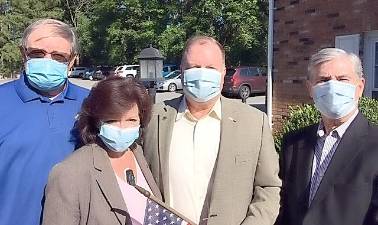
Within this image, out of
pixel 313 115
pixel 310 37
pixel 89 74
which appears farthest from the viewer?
pixel 89 74

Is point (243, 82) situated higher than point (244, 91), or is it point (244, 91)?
point (243, 82)

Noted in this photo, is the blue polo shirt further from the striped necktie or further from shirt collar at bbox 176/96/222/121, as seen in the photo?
the striped necktie

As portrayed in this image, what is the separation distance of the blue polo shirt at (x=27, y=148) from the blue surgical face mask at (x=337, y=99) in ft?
4.65

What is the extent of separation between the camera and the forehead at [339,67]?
9.64ft

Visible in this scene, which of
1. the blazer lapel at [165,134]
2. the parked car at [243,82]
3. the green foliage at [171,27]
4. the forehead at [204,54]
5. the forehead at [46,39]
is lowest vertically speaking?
the parked car at [243,82]

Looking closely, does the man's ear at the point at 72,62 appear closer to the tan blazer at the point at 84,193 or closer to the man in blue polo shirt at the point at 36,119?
the man in blue polo shirt at the point at 36,119

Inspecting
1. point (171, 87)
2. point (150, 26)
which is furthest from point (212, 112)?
point (150, 26)

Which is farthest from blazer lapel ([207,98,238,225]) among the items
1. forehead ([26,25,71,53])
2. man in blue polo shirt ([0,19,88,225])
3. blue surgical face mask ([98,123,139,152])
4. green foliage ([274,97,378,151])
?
green foliage ([274,97,378,151])

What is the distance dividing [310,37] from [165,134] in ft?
25.1

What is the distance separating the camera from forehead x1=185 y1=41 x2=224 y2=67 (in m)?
2.94

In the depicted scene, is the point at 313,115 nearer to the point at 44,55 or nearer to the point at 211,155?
the point at 211,155

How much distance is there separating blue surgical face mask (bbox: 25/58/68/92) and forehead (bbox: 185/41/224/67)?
716mm

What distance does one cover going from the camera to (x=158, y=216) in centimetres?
263

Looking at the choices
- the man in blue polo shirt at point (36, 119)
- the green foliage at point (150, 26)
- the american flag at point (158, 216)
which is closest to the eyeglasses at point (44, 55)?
the man in blue polo shirt at point (36, 119)
